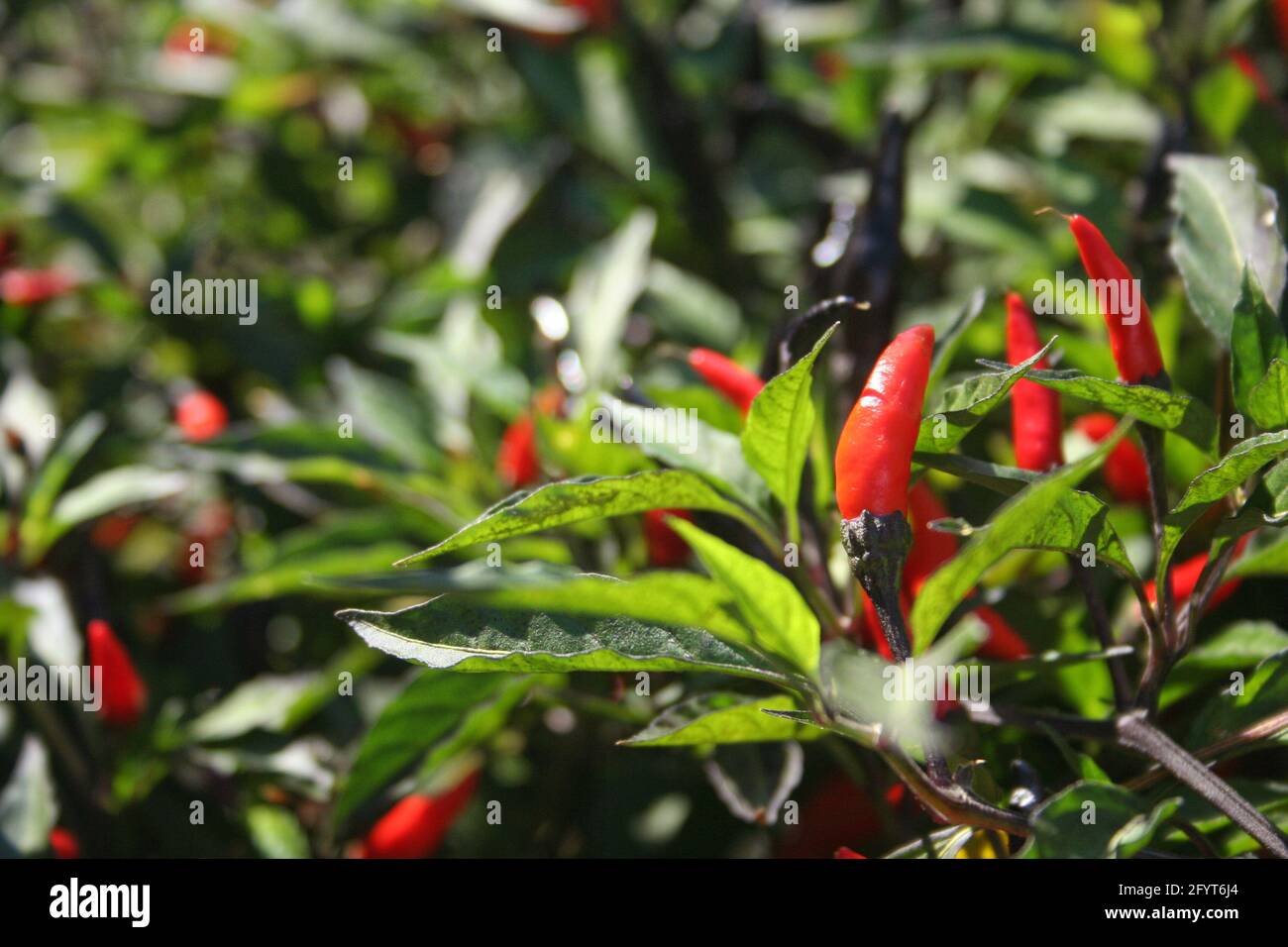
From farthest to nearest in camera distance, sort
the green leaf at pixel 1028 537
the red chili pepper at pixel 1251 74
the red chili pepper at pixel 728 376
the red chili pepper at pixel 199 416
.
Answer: the red chili pepper at pixel 199 416 → the red chili pepper at pixel 1251 74 → the red chili pepper at pixel 728 376 → the green leaf at pixel 1028 537

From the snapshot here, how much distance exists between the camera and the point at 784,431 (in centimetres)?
88

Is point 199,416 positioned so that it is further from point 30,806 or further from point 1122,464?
point 1122,464

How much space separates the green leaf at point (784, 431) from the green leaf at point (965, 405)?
0.30 ft

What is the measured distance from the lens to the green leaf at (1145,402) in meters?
0.80

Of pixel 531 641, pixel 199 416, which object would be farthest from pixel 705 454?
pixel 199 416

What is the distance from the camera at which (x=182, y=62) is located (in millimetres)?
2250

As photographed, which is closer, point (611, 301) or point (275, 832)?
point (275, 832)

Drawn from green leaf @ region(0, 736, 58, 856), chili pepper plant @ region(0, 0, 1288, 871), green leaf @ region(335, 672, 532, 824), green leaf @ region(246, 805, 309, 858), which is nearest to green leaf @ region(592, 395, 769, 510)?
chili pepper plant @ region(0, 0, 1288, 871)

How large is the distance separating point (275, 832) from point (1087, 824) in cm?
86

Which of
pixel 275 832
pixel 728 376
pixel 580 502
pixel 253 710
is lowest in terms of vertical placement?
pixel 275 832

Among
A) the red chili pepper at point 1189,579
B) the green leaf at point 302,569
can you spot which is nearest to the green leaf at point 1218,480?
the red chili pepper at point 1189,579

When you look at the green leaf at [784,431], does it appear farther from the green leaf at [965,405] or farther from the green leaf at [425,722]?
the green leaf at [425,722]

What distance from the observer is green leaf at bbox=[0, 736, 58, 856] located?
115cm
